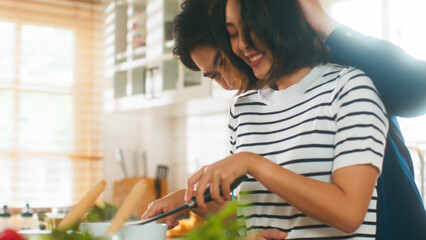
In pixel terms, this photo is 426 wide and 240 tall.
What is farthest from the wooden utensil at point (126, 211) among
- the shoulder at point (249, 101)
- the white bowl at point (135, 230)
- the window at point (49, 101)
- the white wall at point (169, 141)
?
the window at point (49, 101)

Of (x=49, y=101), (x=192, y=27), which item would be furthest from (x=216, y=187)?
(x=49, y=101)

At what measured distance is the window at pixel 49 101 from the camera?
4.11m

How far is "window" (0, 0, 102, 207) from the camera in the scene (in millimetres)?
4113

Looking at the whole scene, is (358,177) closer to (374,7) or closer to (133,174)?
(374,7)

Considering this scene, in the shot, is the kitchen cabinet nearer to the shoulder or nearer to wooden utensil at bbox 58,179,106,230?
the shoulder

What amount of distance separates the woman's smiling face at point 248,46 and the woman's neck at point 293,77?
0.04 metres

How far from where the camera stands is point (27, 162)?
4.17m

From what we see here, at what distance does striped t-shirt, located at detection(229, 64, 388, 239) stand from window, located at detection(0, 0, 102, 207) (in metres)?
3.37

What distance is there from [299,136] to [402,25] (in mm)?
1473

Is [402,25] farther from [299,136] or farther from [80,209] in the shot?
[80,209]

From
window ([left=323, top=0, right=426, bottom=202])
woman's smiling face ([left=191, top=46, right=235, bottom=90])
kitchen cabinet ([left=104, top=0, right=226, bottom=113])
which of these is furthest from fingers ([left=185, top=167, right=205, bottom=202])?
kitchen cabinet ([left=104, top=0, right=226, bottom=113])

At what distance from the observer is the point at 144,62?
136 inches

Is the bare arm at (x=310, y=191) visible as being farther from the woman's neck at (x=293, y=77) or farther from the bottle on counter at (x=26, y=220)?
the bottle on counter at (x=26, y=220)

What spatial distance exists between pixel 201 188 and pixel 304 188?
15 centimetres
